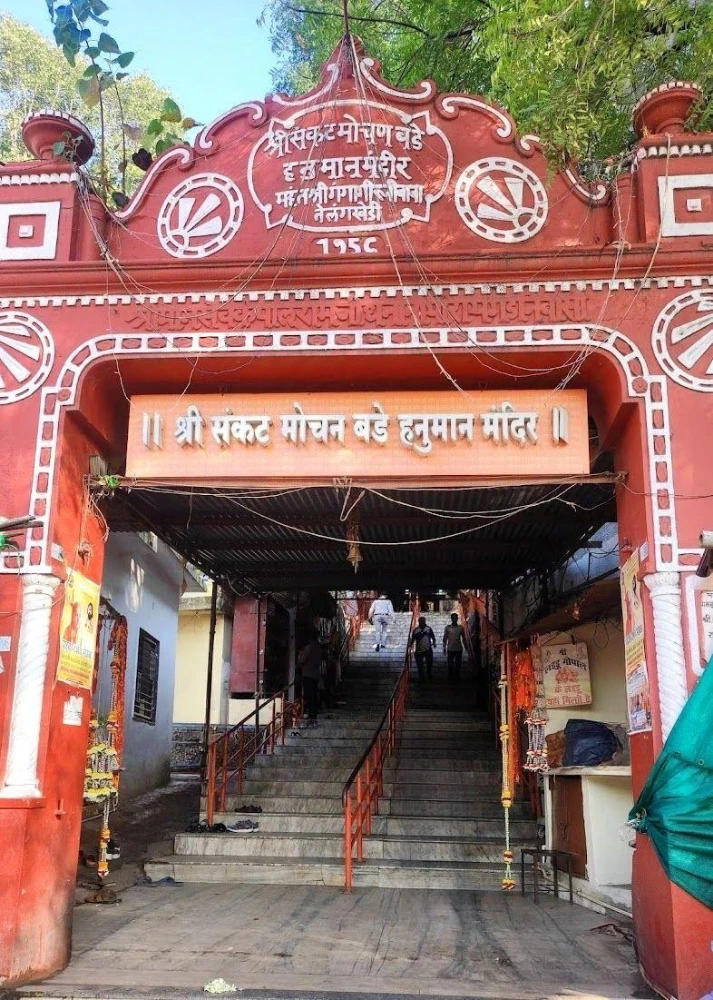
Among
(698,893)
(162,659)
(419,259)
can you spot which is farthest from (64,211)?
(162,659)

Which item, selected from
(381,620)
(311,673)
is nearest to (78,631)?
(311,673)

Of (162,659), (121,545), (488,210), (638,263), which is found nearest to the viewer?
(638,263)

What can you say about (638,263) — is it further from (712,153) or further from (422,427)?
(422,427)

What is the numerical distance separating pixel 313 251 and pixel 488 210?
1.35 metres

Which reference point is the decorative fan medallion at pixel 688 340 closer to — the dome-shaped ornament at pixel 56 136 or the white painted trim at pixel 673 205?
the white painted trim at pixel 673 205

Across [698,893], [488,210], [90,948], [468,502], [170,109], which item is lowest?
[90,948]

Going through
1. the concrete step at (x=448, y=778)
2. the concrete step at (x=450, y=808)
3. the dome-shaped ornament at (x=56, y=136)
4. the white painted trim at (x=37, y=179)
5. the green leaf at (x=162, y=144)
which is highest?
the green leaf at (x=162, y=144)

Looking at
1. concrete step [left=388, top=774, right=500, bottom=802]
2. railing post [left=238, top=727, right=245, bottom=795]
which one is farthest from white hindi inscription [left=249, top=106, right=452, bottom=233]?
concrete step [left=388, top=774, right=500, bottom=802]

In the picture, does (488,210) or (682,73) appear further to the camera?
(682,73)

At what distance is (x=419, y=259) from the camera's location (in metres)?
6.52

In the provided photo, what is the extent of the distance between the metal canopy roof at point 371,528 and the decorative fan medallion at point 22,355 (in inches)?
41.4

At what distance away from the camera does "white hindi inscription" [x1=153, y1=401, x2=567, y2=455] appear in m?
6.50

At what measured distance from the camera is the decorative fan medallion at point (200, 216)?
273 inches

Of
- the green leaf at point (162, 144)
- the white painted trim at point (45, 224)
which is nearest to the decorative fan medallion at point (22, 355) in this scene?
the white painted trim at point (45, 224)
